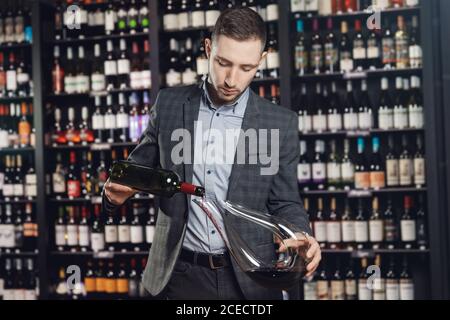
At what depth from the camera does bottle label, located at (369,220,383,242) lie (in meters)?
3.92

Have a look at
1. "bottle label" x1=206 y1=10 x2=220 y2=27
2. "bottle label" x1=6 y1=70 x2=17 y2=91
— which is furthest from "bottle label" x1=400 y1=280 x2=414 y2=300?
"bottle label" x1=6 y1=70 x2=17 y2=91

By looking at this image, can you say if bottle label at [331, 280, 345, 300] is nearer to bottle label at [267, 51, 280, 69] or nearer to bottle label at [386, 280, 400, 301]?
bottle label at [386, 280, 400, 301]

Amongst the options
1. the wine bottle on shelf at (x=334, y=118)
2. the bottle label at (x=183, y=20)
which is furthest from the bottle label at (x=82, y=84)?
the wine bottle on shelf at (x=334, y=118)

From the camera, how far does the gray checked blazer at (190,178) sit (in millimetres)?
1808

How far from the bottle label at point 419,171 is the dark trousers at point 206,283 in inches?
92.6

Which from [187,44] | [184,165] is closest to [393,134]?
[187,44]

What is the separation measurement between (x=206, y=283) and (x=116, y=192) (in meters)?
0.37

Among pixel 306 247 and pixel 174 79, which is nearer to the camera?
pixel 306 247

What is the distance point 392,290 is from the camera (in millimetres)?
3877

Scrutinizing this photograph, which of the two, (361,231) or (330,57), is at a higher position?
(330,57)

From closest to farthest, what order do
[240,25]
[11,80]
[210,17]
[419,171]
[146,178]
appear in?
[146,178], [240,25], [419,171], [210,17], [11,80]

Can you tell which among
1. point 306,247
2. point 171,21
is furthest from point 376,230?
point 306,247

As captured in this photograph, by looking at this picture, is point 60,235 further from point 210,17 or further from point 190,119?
point 190,119

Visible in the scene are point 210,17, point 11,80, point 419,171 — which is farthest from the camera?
point 11,80
